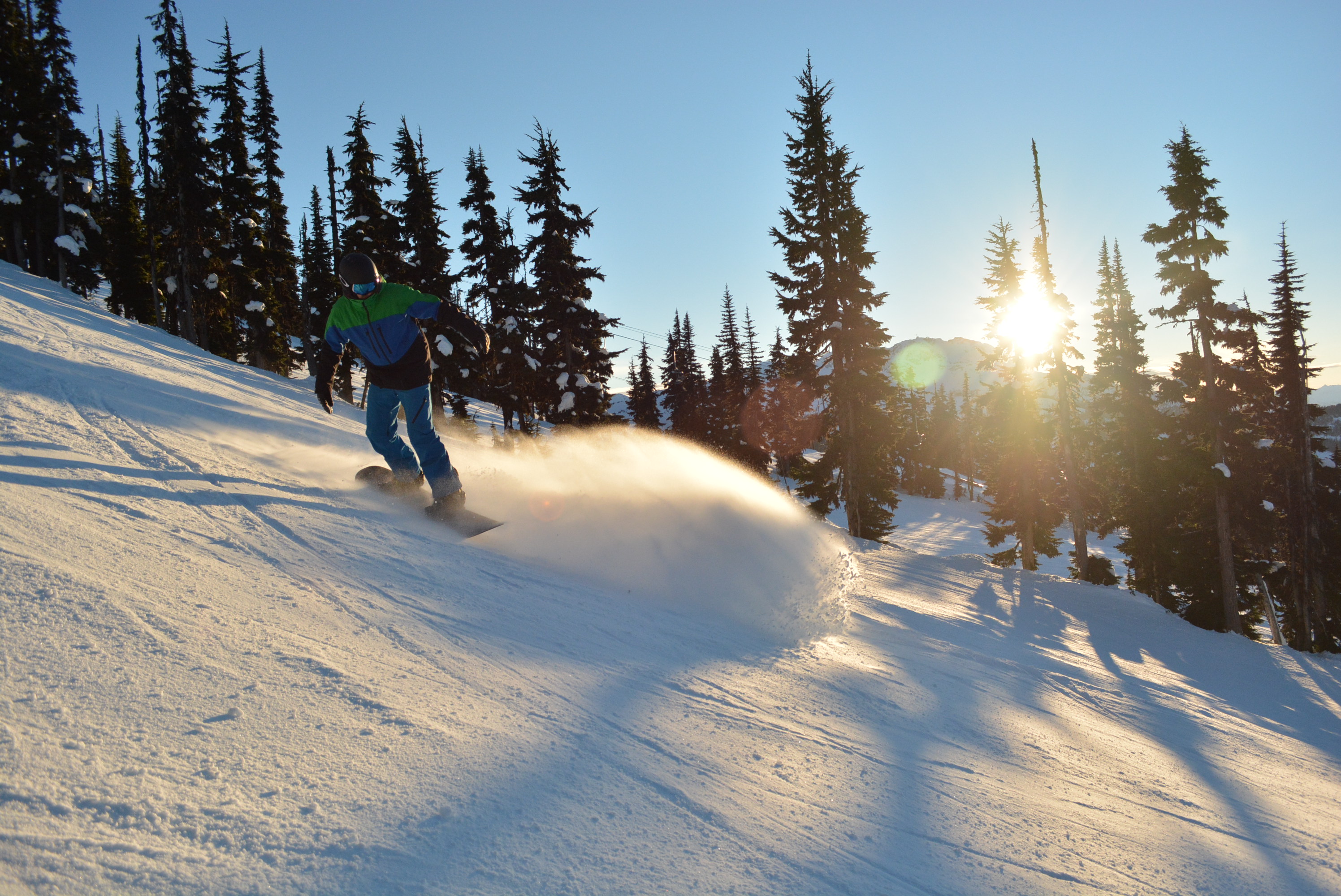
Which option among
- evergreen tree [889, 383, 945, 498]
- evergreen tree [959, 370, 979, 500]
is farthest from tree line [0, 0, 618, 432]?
evergreen tree [959, 370, 979, 500]

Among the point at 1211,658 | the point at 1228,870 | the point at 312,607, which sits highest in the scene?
the point at 312,607

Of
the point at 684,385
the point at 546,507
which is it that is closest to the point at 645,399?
the point at 684,385

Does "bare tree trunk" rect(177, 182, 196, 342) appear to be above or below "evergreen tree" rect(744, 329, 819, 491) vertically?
above

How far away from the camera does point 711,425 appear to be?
50.9 meters

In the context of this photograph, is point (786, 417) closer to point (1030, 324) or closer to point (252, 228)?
point (1030, 324)

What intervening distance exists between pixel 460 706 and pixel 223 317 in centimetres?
3777

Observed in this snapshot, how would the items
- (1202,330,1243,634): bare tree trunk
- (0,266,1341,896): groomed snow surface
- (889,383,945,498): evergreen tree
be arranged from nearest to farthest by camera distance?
1. (0,266,1341,896): groomed snow surface
2. (1202,330,1243,634): bare tree trunk
3. (889,383,945,498): evergreen tree

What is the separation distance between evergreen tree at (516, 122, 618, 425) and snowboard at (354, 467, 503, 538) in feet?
64.4

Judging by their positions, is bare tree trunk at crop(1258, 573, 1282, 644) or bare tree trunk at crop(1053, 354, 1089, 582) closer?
bare tree trunk at crop(1053, 354, 1089, 582)

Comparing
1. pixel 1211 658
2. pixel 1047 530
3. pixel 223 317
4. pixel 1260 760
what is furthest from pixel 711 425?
pixel 1260 760

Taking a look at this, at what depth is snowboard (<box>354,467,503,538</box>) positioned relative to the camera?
5375 mm

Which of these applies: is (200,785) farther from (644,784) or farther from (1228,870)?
(1228,870)

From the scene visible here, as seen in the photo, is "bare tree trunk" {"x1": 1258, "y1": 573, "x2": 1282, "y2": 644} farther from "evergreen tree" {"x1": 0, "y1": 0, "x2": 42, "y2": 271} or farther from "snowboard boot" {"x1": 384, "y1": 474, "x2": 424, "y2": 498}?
"evergreen tree" {"x1": 0, "y1": 0, "x2": 42, "y2": 271}

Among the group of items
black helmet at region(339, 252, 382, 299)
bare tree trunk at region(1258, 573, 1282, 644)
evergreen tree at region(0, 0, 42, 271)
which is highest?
evergreen tree at region(0, 0, 42, 271)
